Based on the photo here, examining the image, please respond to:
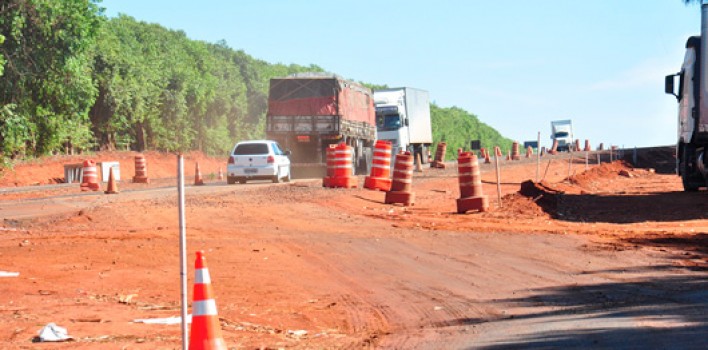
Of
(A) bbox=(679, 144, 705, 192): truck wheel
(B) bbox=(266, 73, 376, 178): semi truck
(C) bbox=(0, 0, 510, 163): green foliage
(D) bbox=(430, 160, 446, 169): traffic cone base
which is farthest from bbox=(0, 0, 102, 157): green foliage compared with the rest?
(D) bbox=(430, 160, 446, 169): traffic cone base

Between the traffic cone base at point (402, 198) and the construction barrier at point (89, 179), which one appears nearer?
the traffic cone base at point (402, 198)

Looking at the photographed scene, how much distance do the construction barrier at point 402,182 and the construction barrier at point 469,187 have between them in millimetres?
1890

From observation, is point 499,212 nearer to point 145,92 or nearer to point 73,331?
point 73,331

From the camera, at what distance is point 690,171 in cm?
2952

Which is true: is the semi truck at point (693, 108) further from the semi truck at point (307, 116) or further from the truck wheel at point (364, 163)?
the truck wheel at point (364, 163)

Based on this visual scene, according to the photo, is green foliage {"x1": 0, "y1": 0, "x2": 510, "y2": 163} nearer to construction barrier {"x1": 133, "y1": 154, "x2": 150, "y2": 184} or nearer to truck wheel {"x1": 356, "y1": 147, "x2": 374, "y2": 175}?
construction barrier {"x1": 133, "y1": 154, "x2": 150, "y2": 184}

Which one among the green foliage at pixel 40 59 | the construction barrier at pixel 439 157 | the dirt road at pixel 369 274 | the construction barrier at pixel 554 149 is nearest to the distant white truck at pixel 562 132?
the construction barrier at pixel 554 149

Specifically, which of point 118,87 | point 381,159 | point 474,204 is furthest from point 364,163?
point 474,204

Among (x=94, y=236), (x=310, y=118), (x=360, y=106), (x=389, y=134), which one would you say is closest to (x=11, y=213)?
(x=94, y=236)

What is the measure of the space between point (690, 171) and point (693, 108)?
3605 mm

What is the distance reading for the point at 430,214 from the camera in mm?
24188

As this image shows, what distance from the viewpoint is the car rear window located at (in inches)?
1513

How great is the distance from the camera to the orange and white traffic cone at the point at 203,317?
7637mm

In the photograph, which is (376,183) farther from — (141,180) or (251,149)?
(141,180)
